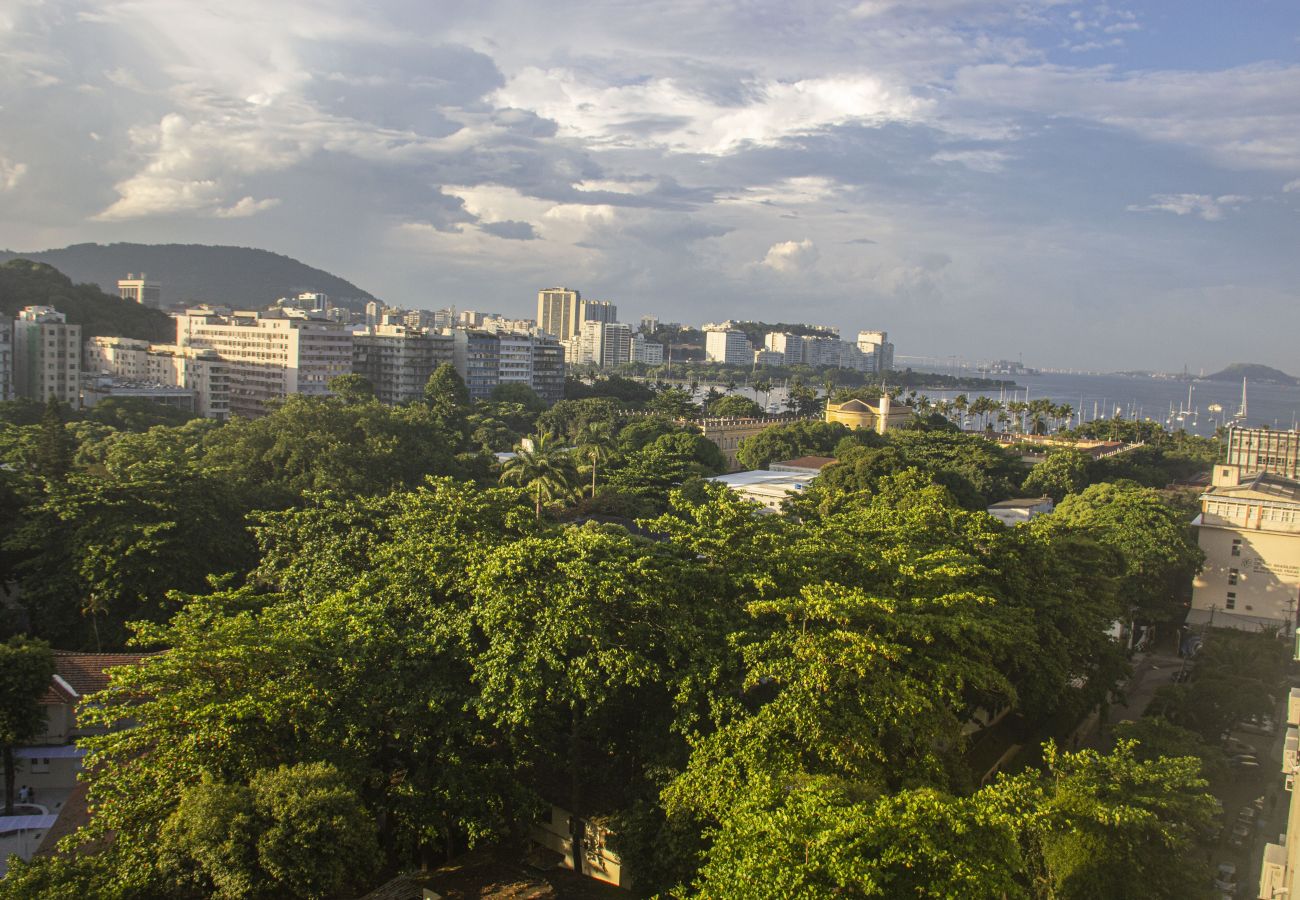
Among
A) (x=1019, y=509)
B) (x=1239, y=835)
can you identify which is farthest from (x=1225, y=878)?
(x=1019, y=509)

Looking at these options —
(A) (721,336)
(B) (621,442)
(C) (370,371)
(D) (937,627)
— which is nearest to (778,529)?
(D) (937,627)

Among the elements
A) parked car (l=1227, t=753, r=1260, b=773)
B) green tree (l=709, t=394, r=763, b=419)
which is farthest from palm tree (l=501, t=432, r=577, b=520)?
green tree (l=709, t=394, r=763, b=419)

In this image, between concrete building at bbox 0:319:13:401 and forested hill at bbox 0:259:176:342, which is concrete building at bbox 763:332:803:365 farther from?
concrete building at bbox 0:319:13:401

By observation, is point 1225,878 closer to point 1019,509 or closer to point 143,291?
point 1019,509

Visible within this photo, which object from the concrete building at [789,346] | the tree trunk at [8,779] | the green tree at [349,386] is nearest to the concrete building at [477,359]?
the green tree at [349,386]

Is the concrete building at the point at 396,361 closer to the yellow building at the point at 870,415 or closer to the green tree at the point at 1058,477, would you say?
the yellow building at the point at 870,415

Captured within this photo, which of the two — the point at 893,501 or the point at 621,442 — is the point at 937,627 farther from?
the point at 621,442
